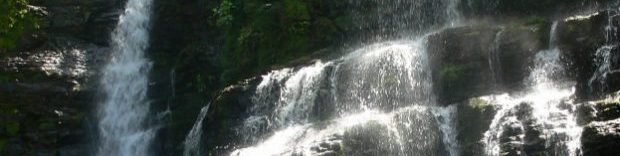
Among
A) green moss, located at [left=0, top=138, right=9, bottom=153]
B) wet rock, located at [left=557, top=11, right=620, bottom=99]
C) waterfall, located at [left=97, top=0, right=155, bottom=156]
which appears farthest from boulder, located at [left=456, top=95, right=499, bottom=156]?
green moss, located at [left=0, top=138, right=9, bottom=153]

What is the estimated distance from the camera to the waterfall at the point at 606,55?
40.1 ft

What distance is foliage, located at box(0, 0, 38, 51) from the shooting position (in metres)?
18.7

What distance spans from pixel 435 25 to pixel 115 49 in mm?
10592

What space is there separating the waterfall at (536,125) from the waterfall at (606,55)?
0.45m

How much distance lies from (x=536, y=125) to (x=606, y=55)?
2.28 m

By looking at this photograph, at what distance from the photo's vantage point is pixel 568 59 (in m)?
13.1

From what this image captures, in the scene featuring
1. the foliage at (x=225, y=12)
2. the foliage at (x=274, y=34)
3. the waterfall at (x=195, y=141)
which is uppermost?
the foliage at (x=225, y=12)

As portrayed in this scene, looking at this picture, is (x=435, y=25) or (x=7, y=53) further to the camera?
(x=7, y=53)

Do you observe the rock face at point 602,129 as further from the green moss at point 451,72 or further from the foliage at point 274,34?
the foliage at point 274,34

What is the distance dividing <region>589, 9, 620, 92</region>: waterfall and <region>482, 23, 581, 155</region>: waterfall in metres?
0.45

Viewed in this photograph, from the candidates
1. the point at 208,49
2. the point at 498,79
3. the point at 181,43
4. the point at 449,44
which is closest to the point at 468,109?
the point at 498,79

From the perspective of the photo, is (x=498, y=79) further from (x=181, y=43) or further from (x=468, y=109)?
(x=181, y=43)

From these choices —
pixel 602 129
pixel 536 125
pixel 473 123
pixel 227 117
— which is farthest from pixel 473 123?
pixel 227 117

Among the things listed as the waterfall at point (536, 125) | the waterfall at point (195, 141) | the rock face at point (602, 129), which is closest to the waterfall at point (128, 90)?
the waterfall at point (195, 141)
